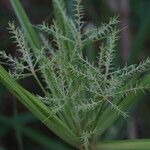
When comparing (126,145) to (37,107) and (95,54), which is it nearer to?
(37,107)

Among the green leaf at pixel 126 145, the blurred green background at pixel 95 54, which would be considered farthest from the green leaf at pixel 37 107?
the blurred green background at pixel 95 54

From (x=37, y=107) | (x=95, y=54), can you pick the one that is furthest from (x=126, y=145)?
(x=95, y=54)

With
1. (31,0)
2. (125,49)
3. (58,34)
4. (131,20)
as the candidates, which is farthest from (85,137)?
(31,0)

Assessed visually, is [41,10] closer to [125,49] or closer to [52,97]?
[125,49]

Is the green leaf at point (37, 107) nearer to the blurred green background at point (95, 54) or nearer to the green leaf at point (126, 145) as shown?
the green leaf at point (126, 145)

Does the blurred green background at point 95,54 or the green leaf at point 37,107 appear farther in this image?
the blurred green background at point 95,54
